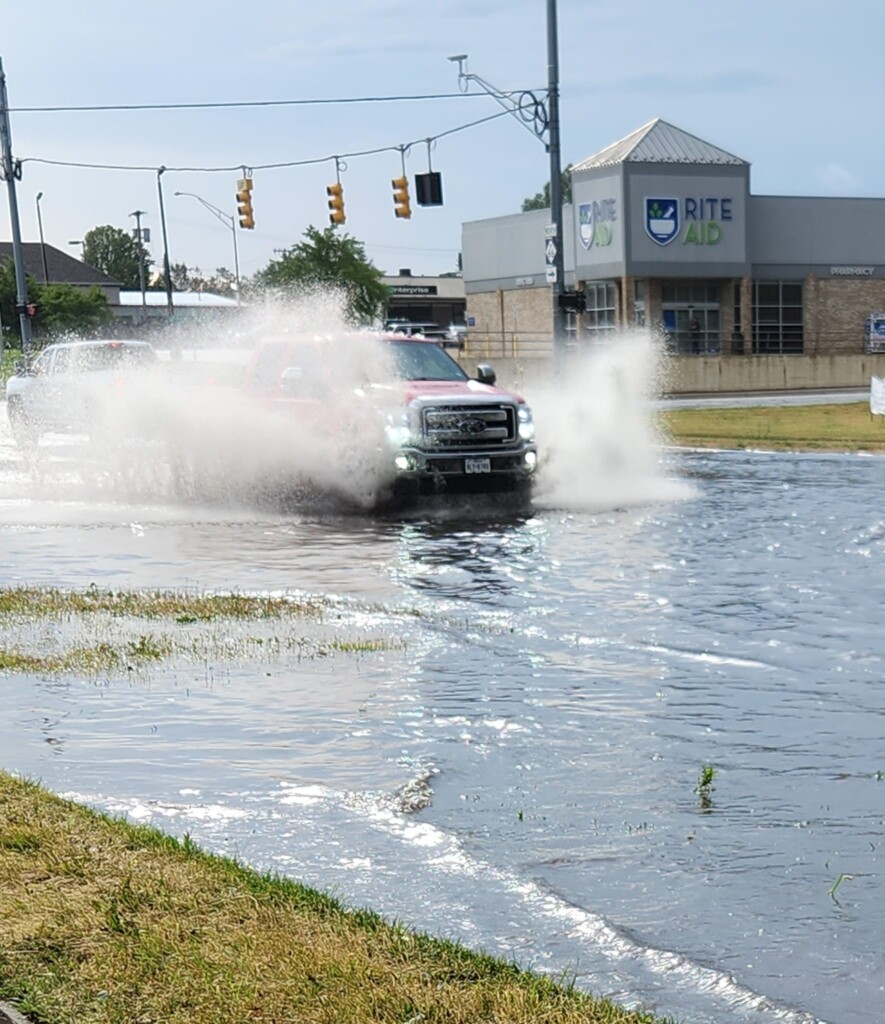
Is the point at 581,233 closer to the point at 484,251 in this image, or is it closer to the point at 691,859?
the point at 484,251

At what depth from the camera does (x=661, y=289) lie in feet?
216

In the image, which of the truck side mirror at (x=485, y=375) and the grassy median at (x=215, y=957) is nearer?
the grassy median at (x=215, y=957)

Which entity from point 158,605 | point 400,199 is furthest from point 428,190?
point 158,605

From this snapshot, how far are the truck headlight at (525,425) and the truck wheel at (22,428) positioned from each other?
13.2 meters

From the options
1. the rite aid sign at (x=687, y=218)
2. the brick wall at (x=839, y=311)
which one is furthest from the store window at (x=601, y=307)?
the brick wall at (x=839, y=311)

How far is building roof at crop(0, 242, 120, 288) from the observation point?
448 feet

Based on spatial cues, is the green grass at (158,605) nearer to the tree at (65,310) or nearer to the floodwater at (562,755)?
the floodwater at (562,755)

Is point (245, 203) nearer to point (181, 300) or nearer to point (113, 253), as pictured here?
point (181, 300)

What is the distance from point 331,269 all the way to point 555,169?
50.2 meters

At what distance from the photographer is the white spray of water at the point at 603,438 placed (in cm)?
2058

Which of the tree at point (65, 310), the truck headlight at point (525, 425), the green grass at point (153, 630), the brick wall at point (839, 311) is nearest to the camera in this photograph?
the green grass at point (153, 630)

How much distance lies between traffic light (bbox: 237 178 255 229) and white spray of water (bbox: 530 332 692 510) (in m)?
19.6

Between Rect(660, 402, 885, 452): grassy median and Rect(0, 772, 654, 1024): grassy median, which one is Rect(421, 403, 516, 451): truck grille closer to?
Rect(660, 402, 885, 452): grassy median

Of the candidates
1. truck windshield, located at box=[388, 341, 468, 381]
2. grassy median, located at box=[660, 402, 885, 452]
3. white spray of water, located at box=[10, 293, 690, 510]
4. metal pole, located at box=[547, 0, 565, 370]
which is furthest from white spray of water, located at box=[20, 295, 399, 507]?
metal pole, located at box=[547, 0, 565, 370]
